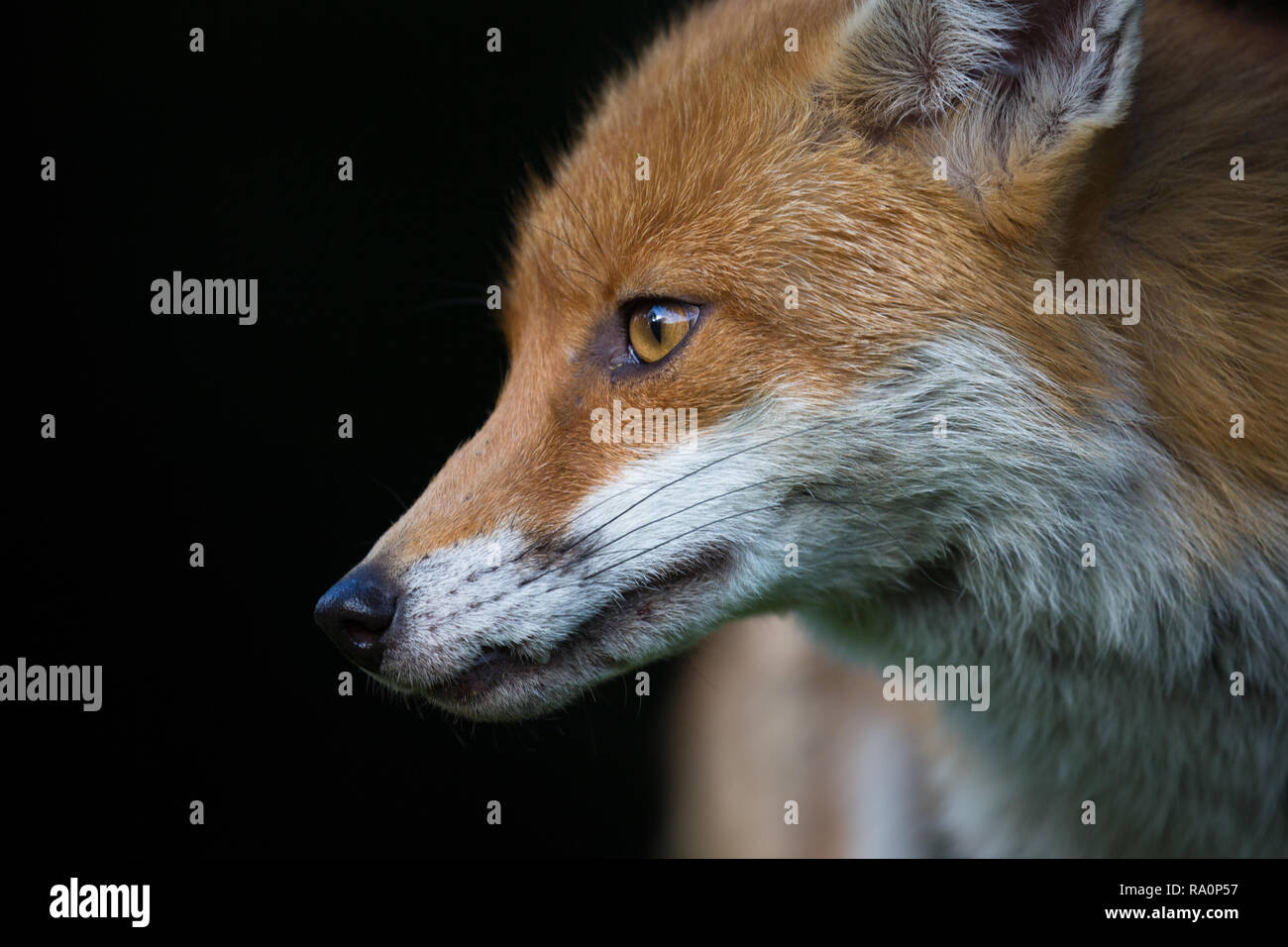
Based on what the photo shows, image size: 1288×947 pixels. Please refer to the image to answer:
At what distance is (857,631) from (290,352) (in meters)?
3.22

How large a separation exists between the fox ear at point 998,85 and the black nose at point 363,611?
5.16ft

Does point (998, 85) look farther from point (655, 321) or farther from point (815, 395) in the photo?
point (655, 321)

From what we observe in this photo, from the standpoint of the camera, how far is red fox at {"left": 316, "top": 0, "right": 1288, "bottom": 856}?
2600 mm

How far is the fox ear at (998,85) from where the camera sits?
2.49 m

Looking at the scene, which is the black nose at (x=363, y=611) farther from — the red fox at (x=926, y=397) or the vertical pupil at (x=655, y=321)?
the vertical pupil at (x=655, y=321)

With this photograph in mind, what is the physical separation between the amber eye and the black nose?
0.81m

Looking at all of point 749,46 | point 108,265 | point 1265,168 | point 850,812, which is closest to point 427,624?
point 749,46

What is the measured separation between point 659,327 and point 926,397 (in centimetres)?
65

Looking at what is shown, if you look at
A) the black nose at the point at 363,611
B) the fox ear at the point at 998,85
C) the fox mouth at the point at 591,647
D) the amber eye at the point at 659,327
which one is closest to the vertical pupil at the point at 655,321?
the amber eye at the point at 659,327

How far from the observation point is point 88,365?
4.91 metres

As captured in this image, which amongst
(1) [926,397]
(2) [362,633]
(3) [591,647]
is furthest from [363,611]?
(1) [926,397]

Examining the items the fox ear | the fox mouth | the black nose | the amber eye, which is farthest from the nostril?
the fox ear

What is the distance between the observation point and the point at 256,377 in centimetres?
525

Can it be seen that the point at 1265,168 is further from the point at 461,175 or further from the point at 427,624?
the point at 461,175
